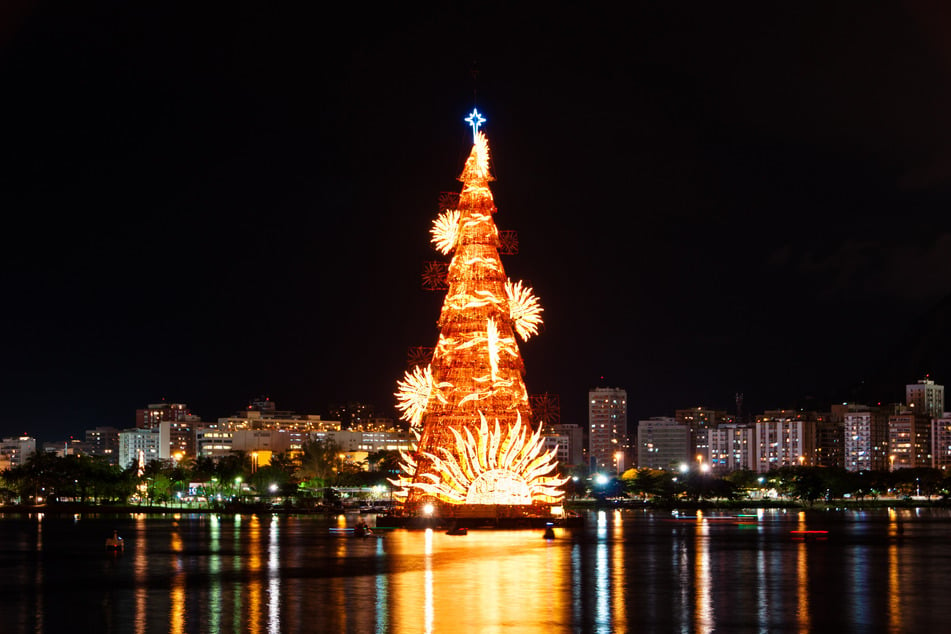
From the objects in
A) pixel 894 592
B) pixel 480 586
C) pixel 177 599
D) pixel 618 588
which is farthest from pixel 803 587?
pixel 177 599

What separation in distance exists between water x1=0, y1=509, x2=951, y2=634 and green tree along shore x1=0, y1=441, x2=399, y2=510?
272 ft

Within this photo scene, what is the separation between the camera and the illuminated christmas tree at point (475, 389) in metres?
72.8

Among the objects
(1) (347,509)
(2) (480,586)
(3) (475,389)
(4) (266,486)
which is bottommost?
(1) (347,509)

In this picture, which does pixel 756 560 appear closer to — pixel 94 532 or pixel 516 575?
pixel 516 575

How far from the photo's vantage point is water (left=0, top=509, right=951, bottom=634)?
2978cm

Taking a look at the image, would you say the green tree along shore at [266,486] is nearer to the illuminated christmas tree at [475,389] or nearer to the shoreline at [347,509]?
the shoreline at [347,509]

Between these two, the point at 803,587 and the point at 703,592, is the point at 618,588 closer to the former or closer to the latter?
the point at 703,592

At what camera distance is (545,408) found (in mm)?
78625

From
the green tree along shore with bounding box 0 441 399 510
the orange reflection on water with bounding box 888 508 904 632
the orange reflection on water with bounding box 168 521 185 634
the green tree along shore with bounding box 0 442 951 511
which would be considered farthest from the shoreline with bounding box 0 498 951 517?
the orange reflection on water with bounding box 888 508 904 632

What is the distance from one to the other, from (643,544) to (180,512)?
87.0 m

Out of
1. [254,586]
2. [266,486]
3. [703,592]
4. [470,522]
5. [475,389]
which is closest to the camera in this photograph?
[703,592]

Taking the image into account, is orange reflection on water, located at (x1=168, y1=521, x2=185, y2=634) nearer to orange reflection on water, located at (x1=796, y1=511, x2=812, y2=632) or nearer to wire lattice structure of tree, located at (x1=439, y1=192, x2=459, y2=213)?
orange reflection on water, located at (x1=796, y1=511, x2=812, y2=632)

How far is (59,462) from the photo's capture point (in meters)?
159

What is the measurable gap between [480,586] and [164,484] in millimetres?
144450
